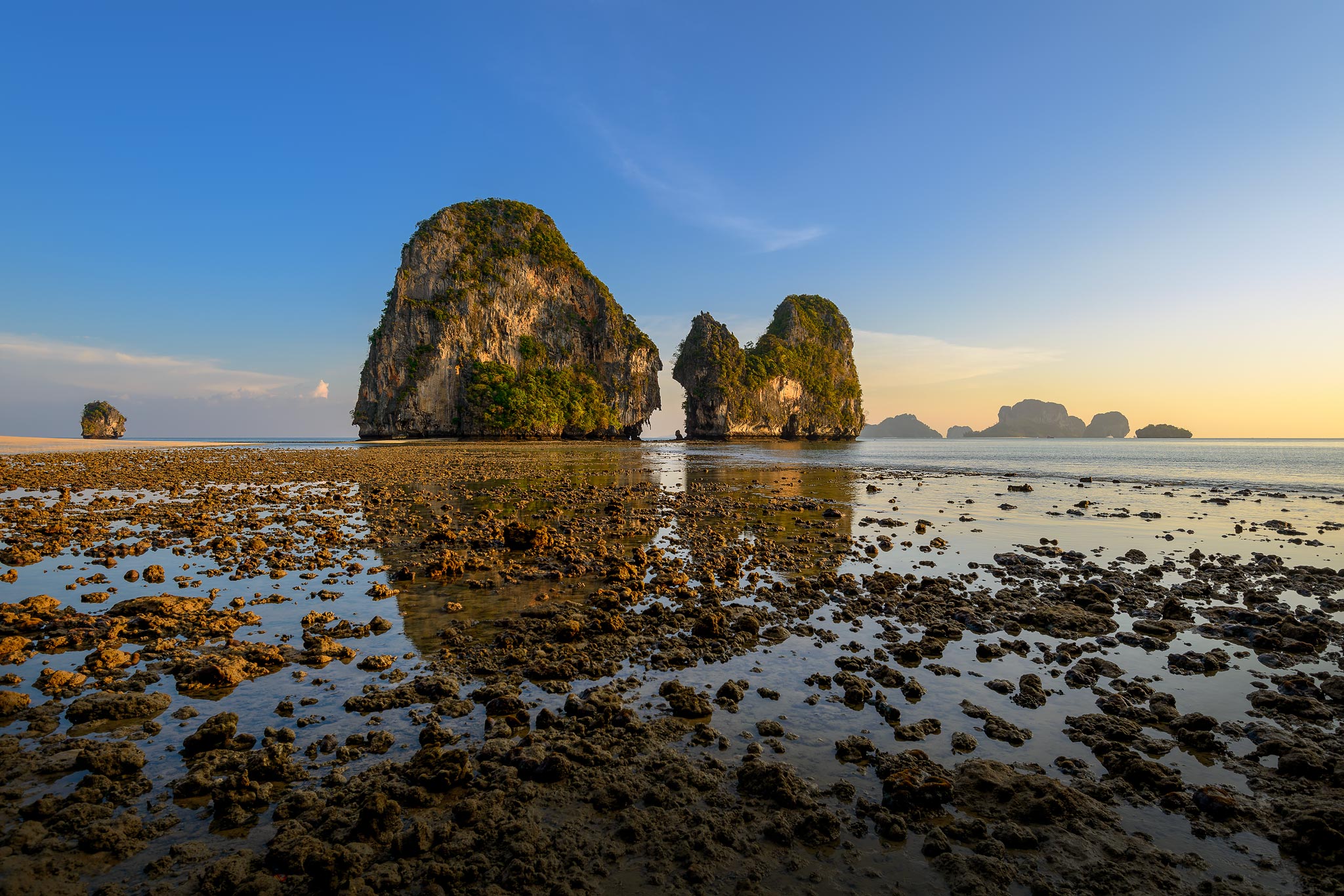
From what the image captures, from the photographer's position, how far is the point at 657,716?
5.30m

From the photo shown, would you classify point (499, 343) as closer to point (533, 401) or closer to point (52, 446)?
point (533, 401)

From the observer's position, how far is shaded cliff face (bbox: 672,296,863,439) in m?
137

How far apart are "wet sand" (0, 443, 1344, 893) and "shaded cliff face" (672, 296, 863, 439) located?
125 metres

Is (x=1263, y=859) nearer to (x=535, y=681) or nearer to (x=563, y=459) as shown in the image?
(x=535, y=681)

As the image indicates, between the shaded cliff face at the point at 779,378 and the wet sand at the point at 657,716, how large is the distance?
125m

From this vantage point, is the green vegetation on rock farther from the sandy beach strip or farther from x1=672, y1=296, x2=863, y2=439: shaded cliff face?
the sandy beach strip

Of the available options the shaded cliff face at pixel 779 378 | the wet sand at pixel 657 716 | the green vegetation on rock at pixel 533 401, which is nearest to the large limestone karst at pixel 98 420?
the green vegetation on rock at pixel 533 401

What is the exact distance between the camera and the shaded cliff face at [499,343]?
101 m

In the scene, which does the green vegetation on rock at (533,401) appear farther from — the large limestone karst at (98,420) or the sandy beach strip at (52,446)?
the large limestone karst at (98,420)

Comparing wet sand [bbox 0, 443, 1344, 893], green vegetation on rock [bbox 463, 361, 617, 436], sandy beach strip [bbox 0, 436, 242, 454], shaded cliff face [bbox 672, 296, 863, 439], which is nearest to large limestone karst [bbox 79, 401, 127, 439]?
sandy beach strip [bbox 0, 436, 242, 454]

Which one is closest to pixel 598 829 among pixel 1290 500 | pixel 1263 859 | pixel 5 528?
pixel 1263 859

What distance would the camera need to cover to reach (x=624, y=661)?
6.54 m

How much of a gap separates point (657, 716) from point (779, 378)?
14911 centimetres

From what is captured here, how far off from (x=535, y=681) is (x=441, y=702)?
3.22 feet
